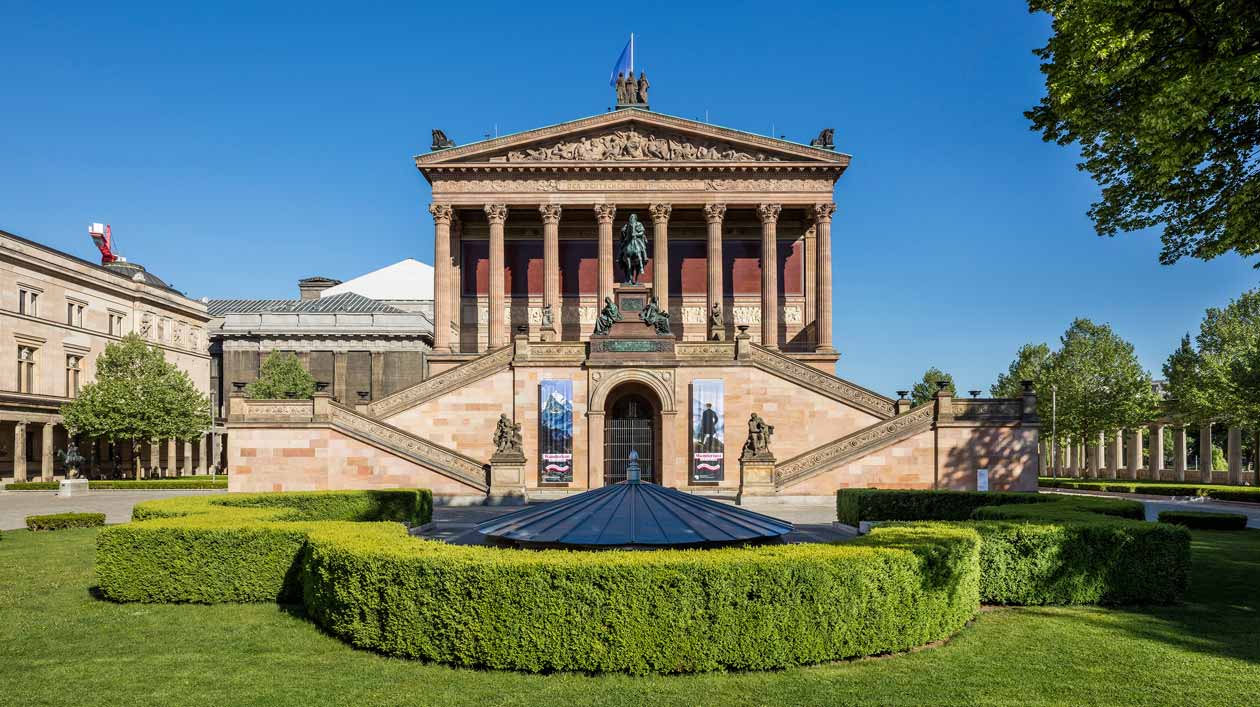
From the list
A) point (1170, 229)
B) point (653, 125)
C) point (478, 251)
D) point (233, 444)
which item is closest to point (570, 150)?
point (653, 125)

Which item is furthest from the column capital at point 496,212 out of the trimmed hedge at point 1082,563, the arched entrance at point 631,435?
the trimmed hedge at point 1082,563

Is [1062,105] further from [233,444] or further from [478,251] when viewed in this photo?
[478,251]

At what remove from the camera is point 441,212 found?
2045 inches

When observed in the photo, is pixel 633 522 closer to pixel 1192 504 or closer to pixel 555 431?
pixel 555 431

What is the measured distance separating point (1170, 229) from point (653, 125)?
3620 centimetres

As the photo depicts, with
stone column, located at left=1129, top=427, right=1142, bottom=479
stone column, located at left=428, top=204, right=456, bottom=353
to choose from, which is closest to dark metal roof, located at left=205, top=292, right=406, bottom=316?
stone column, located at left=428, top=204, right=456, bottom=353

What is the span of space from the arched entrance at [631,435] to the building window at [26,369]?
45.4 meters

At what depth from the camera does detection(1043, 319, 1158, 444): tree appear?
6078 cm

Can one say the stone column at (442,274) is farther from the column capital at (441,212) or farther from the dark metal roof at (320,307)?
the dark metal roof at (320,307)

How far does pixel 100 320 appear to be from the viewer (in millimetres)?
66312

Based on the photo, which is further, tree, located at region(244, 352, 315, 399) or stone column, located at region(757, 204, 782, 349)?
tree, located at region(244, 352, 315, 399)

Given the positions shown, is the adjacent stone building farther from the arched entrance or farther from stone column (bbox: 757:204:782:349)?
stone column (bbox: 757:204:782:349)

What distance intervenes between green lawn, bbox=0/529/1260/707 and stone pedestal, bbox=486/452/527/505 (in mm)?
19109

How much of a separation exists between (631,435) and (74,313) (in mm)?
49559
